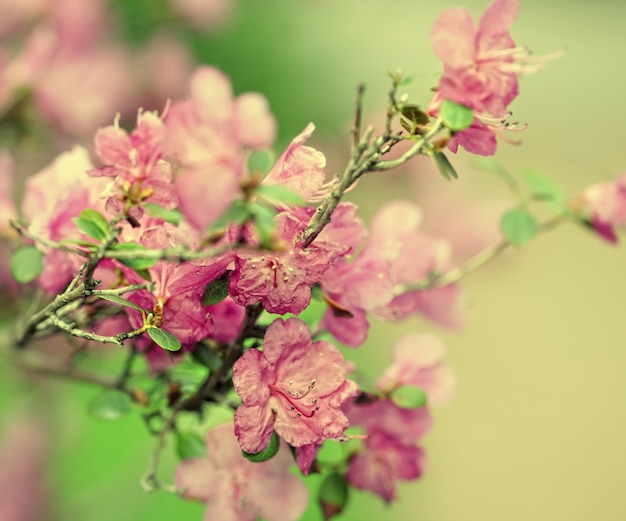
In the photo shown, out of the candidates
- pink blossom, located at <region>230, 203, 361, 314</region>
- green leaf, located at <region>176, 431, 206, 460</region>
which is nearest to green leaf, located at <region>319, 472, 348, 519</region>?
green leaf, located at <region>176, 431, 206, 460</region>

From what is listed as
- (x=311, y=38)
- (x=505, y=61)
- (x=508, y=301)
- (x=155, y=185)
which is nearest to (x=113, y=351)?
(x=155, y=185)

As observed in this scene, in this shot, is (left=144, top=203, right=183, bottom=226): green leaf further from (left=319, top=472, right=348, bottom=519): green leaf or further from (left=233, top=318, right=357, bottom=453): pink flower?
(left=319, top=472, right=348, bottom=519): green leaf

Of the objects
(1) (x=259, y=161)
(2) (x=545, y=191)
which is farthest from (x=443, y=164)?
(2) (x=545, y=191)

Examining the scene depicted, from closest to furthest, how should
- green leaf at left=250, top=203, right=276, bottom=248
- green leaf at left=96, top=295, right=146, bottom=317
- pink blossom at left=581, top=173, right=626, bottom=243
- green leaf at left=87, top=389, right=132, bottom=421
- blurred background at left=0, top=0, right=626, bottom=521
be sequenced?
green leaf at left=250, top=203, right=276, bottom=248, green leaf at left=96, top=295, right=146, bottom=317, green leaf at left=87, top=389, right=132, bottom=421, pink blossom at left=581, top=173, right=626, bottom=243, blurred background at left=0, top=0, right=626, bottom=521

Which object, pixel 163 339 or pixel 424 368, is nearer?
pixel 163 339

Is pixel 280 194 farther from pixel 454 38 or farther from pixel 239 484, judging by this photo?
pixel 239 484

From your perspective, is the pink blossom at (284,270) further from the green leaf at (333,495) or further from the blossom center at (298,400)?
the green leaf at (333,495)

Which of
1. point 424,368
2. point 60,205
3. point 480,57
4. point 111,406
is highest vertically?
point 480,57
